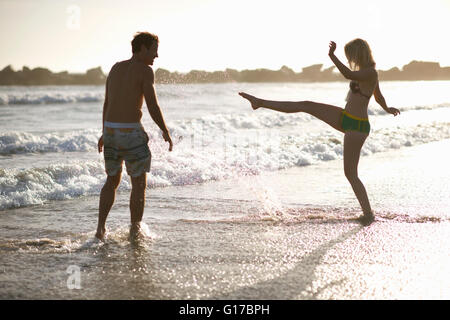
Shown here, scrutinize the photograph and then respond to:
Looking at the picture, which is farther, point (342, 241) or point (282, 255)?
point (342, 241)

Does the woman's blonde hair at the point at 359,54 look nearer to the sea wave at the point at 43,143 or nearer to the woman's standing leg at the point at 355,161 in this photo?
the woman's standing leg at the point at 355,161

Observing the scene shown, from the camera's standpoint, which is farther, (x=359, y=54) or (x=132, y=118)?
(x=359, y=54)

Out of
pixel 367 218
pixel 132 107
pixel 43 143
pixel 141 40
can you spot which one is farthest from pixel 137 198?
pixel 43 143

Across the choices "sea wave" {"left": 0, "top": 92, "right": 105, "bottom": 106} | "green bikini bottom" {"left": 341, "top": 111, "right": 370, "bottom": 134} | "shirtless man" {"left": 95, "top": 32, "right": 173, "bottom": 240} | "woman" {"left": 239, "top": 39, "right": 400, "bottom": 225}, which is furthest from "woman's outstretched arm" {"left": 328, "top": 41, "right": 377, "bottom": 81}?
"sea wave" {"left": 0, "top": 92, "right": 105, "bottom": 106}

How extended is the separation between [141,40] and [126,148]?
1005 mm

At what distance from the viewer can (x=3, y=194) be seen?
7.31 metres

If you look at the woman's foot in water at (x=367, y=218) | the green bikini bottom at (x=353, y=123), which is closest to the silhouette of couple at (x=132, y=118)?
the green bikini bottom at (x=353, y=123)

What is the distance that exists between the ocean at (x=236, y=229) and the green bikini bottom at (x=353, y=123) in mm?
1022

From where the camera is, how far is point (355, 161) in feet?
18.3

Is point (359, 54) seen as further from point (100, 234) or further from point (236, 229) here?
point (100, 234)
